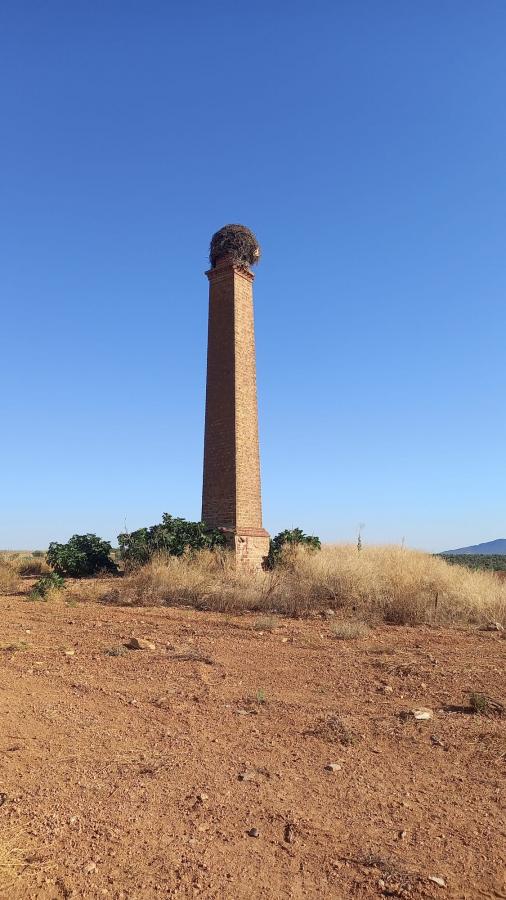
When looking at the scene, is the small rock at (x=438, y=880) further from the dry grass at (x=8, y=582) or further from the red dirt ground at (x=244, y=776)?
the dry grass at (x=8, y=582)

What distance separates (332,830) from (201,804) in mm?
775

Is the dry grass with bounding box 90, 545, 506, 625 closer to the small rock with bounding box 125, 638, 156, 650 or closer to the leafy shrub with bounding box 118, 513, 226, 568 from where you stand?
the leafy shrub with bounding box 118, 513, 226, 568

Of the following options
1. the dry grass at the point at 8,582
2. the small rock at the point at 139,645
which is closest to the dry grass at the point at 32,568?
the dry grass at the point at 8,582

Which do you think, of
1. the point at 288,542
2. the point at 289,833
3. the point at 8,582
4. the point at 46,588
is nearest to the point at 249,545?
the point at 288,542

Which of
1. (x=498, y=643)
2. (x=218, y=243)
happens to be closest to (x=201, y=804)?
(x=498, y=643)

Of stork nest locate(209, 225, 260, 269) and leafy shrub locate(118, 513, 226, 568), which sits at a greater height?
stork nest locate(209, 225, 260, 269)

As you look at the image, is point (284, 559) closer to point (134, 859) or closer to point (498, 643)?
point (498, 643)

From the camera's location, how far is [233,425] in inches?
689

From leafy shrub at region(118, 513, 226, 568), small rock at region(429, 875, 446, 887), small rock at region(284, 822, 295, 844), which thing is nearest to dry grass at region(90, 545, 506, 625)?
leafy shrub at region(118, 513, 226, 568)

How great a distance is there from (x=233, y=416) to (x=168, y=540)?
13.1 ft

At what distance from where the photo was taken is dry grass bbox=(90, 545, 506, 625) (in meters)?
11.6

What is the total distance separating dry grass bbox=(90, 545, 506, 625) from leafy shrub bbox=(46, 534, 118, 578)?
10.4ft

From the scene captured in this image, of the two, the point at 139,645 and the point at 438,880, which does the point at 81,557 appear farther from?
the point at 438,880

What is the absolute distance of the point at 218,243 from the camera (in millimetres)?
19812
